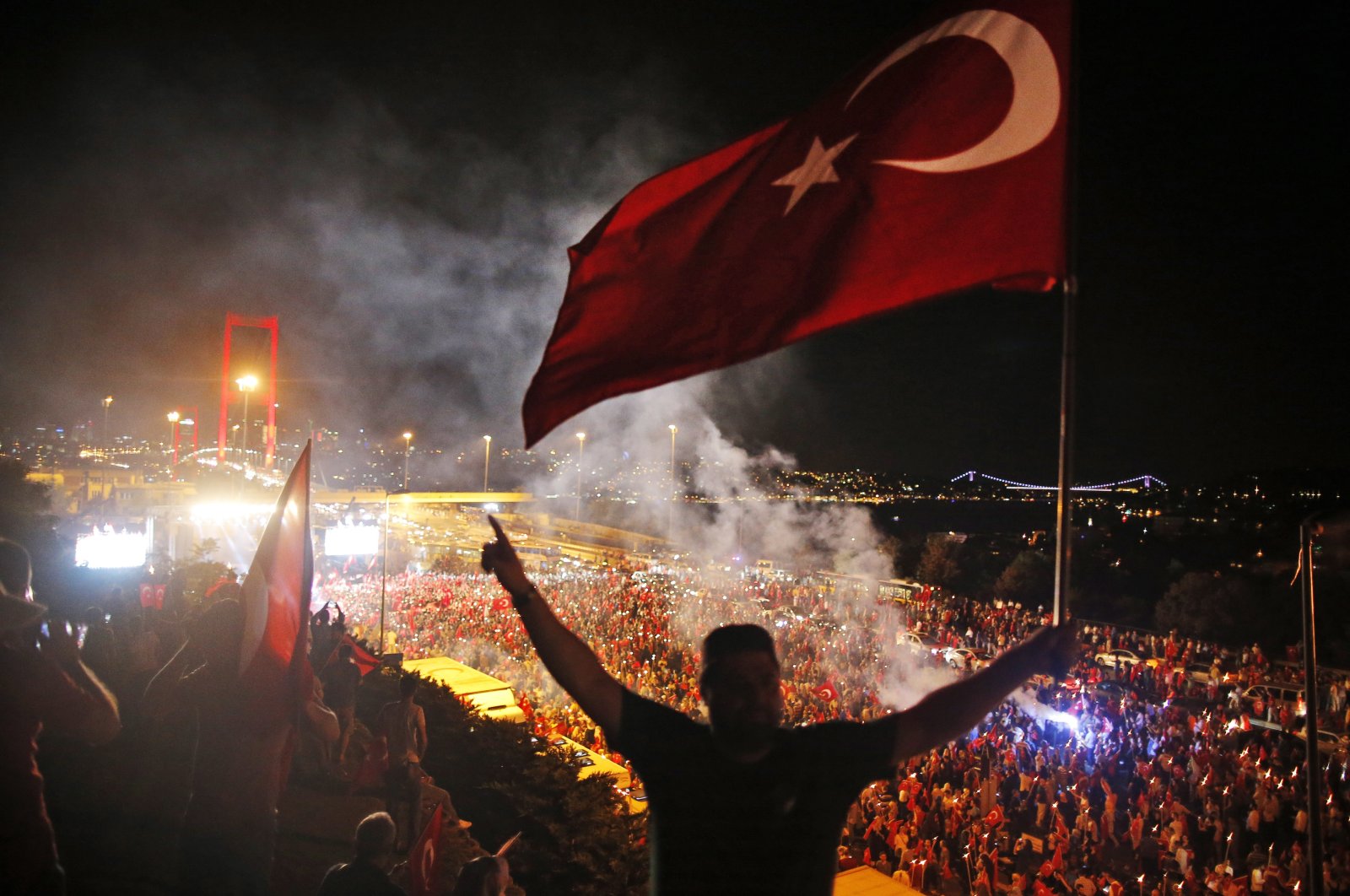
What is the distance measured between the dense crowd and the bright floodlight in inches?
219

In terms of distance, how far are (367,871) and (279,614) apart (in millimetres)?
1414

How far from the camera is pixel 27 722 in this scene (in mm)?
2123

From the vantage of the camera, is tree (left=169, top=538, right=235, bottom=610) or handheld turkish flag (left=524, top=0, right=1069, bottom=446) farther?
tree (left=169, top=538, right=235, bottom=610)

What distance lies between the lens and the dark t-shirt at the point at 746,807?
5.19 ft

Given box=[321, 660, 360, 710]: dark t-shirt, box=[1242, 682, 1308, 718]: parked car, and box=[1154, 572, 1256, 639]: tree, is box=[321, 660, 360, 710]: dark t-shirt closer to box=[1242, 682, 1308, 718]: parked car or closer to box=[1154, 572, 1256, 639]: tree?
box=[1242, 682, 1308, 718]: parked car

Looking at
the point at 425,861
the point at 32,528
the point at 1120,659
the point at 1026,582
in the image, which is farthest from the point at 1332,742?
the point at 32,528

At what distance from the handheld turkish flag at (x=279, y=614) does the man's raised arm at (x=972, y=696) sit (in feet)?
10.0

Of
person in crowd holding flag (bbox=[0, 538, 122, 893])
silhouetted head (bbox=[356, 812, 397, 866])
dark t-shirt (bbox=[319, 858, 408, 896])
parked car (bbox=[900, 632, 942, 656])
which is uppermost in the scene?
person in crowd holding flag (bbox=[0, 538, 122, 893])

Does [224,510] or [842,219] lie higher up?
[842,219]

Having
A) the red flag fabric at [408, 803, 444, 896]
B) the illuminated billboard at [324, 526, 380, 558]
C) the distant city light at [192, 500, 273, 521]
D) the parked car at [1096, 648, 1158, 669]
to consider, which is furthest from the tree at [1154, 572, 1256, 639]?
the distant city light at [192, 500, 273, 521]

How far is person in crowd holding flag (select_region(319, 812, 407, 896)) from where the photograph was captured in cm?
300

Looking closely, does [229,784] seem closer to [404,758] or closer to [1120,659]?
[404,758]

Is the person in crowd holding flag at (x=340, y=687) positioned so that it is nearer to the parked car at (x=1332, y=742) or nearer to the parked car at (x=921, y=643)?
the parked car at (x=1332, y=742)

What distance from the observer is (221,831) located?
11.5ft
